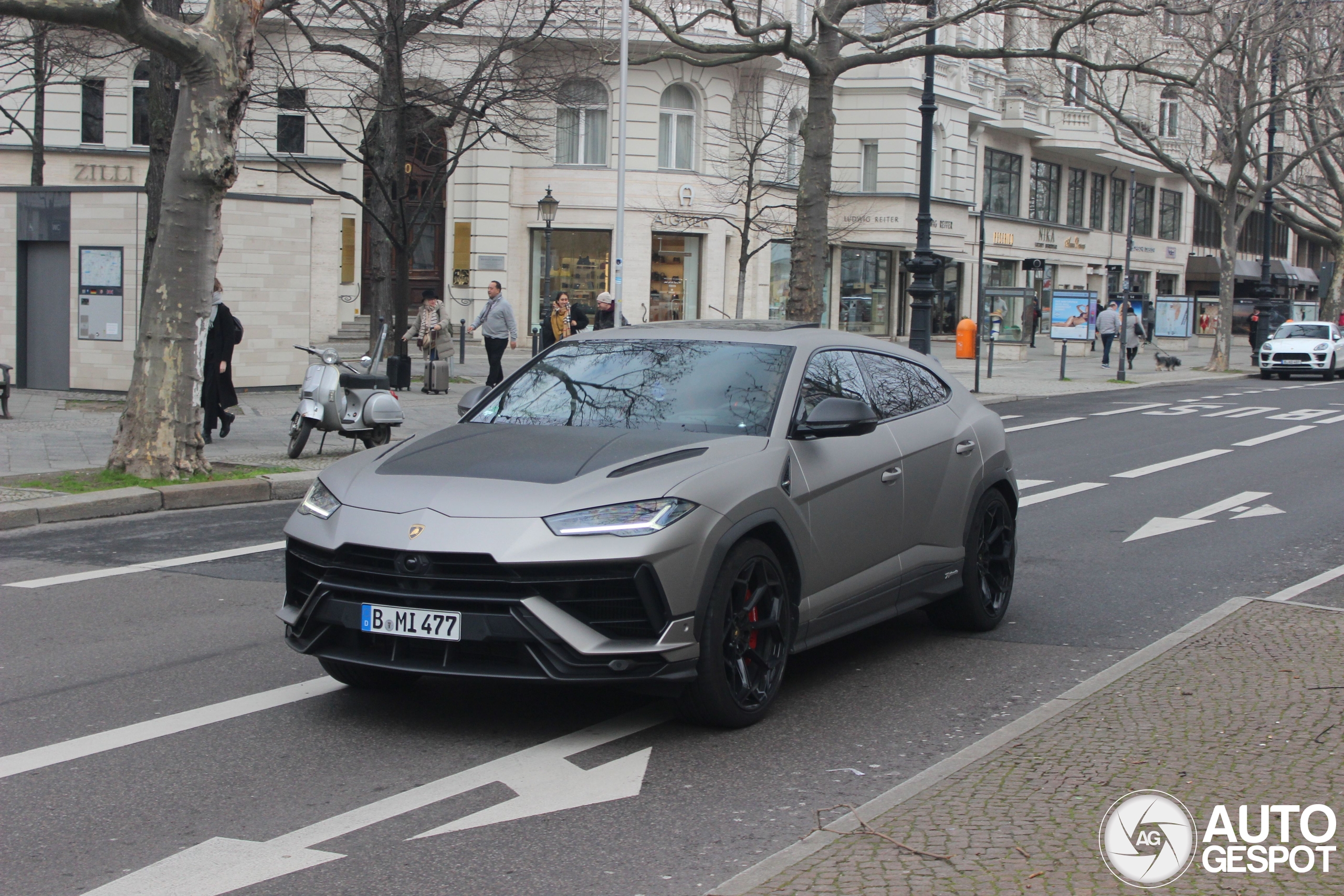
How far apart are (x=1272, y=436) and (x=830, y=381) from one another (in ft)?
51.5

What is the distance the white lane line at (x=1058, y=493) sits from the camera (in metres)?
13.0

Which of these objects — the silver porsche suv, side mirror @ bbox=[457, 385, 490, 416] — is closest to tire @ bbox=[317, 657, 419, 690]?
the silver porsche suv

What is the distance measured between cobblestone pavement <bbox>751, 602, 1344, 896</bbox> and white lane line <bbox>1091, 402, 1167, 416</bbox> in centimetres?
1805

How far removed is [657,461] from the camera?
5617mm

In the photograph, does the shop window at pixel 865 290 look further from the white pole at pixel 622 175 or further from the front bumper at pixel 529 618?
the front bumper at pixel 529 618

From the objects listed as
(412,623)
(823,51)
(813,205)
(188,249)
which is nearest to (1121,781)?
(412,623)

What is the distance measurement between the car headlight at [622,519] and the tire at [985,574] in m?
2.60

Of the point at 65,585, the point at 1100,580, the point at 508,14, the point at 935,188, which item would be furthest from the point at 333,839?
the point at 935,188

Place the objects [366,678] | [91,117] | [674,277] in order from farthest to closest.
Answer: [674,277] → [91,117] → [366,678]

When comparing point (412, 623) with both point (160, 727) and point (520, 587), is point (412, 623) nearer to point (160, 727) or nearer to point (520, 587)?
point (520, 587)

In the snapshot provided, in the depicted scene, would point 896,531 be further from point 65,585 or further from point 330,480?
point 65,585

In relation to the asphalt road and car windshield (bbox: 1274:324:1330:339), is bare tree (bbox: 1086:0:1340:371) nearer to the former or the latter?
car windshield (bbox: 1274:324:1330:339)

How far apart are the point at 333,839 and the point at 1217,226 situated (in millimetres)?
81366

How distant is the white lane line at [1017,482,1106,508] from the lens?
13.0 m
